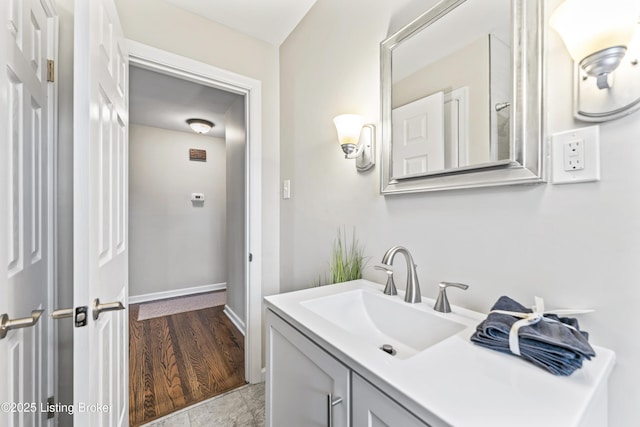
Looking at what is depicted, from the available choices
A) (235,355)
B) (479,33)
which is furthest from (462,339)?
(235,355)

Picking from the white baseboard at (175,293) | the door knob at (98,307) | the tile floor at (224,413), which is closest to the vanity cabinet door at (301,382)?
the door knob at (98,307)

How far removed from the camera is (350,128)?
4.20 feet

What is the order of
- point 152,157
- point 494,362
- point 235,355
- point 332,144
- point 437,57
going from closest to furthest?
point 494,362
point 437,57
point 332,144
point 235,355
point 152,157

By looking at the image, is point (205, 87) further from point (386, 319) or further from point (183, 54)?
point (386, 319)

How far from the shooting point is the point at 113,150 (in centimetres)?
112

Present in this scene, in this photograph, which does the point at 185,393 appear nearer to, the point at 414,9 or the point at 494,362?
the point at 494,362

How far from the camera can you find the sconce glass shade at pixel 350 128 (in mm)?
1272

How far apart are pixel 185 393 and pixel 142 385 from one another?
1.13 ft

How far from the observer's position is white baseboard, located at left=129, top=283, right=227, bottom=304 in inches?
137

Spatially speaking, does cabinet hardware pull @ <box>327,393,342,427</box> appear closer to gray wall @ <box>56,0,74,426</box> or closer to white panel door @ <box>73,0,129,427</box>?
white panel door @ <box>73,0,129,427</box>

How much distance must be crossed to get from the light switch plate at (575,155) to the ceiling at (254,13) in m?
1.65

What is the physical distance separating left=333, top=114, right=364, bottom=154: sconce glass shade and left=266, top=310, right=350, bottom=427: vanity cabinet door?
85 centimetres

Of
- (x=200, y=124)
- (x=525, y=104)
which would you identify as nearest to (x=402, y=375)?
(x=525, y=104)

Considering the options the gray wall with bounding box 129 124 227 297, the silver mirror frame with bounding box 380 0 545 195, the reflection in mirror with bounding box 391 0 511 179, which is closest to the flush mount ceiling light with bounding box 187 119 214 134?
the gray wall with bounding box 129 124 227 297
